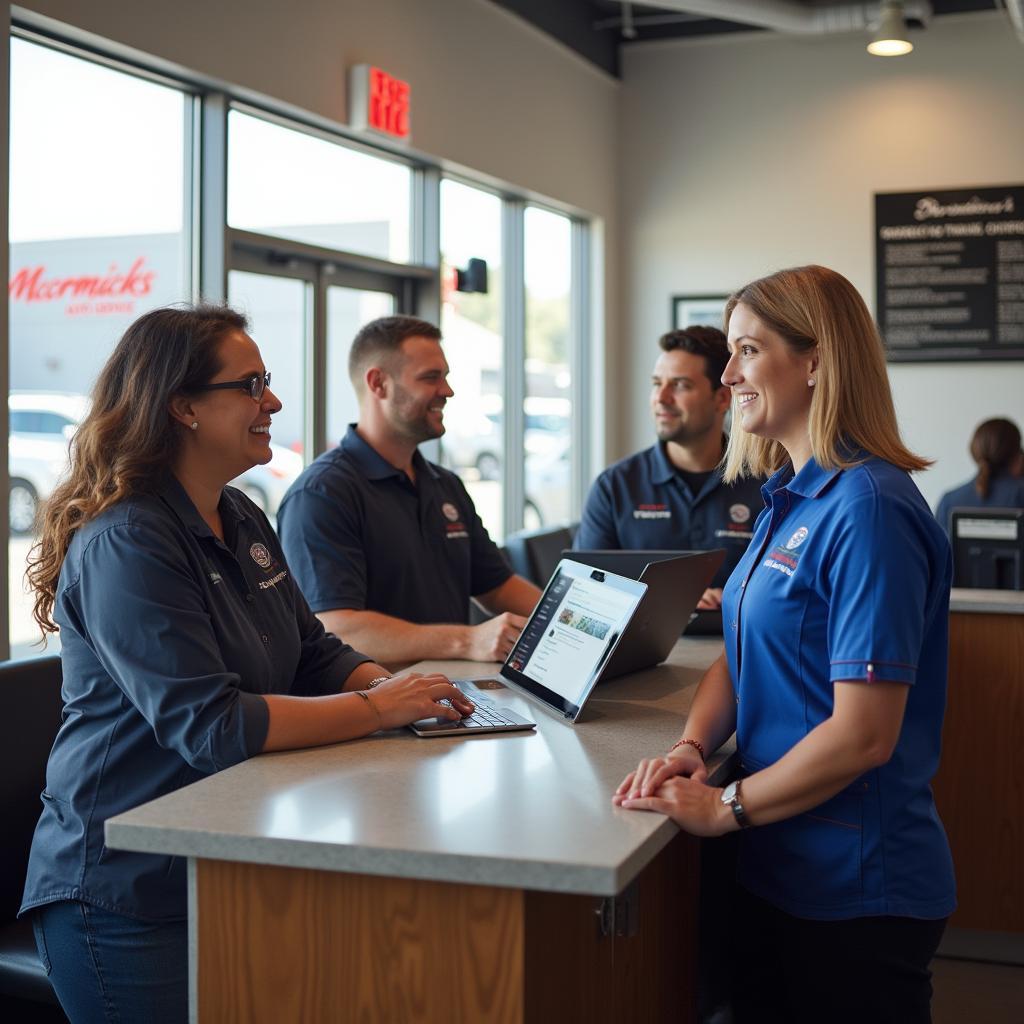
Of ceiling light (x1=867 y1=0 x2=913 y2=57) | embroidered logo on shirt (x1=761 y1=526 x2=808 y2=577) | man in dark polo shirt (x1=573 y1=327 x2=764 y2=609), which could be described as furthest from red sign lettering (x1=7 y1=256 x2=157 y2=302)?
ceiling light (x1=867 y1=0 x2=913 y2=57)

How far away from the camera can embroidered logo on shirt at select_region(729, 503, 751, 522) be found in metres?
3.33

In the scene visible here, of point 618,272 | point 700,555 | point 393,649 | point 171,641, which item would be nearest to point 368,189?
point 618,272

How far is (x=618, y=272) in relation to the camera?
314 inches

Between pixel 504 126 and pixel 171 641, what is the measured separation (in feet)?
17.0

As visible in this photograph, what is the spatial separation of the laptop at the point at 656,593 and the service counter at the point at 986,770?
121 cm

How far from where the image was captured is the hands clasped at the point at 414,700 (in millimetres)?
1927

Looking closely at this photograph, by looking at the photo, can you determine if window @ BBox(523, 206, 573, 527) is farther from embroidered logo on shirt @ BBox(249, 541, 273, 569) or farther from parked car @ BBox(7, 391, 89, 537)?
embroidered logo on shirt @ BBox(249, 541, 273, 569)

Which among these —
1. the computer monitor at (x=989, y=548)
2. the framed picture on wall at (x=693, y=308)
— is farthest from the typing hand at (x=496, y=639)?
the framed picture on wall at (x=693, y=308)

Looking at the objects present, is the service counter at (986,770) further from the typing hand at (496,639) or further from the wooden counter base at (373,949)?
the wooden counter base at (373,949)

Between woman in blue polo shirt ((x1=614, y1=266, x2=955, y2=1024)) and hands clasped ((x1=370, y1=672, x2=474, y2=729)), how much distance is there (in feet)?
1.26

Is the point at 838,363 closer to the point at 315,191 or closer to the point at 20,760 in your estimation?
the point at 20,760

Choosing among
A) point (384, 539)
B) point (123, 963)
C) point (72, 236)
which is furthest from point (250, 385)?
point (72, 236)

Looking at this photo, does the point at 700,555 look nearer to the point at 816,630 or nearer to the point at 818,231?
the point at 816,630

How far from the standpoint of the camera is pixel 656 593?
2154 millimetres
